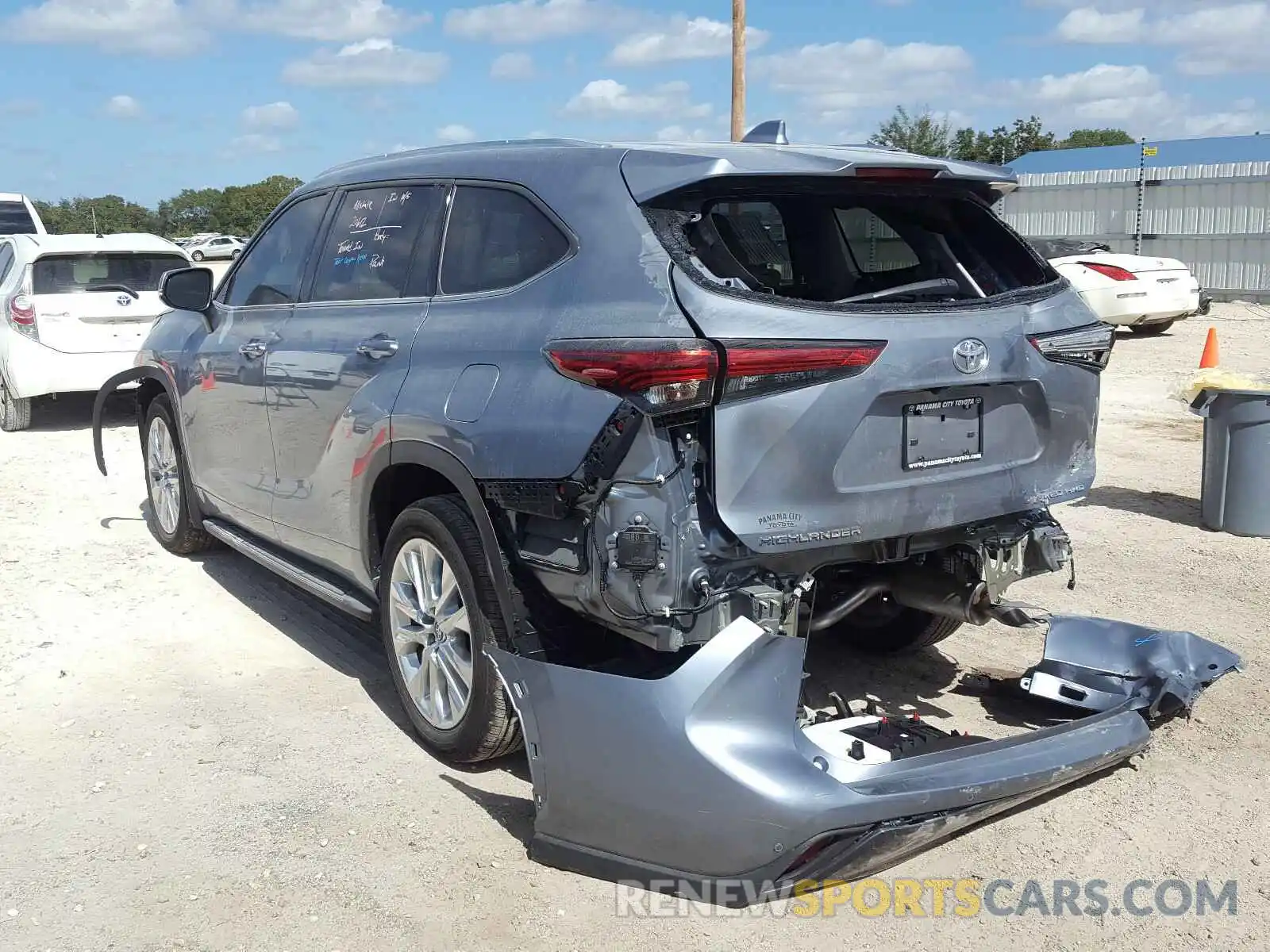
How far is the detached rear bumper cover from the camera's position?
305cm

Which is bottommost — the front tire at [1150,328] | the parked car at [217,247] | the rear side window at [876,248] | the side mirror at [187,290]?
the front tire at [1150,328]

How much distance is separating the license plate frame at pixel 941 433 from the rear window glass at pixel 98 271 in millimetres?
8841

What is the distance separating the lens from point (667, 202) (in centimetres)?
339

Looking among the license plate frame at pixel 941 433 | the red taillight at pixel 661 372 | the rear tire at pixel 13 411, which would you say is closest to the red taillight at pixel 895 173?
the license plate frame at pixel 941 433

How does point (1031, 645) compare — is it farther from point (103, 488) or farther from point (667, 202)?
point (103, 488)

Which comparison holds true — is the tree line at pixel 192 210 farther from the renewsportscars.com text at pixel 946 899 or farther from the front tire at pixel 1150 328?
the renewsportscars.com text at pixel 946 899

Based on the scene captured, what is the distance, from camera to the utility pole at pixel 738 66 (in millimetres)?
15977

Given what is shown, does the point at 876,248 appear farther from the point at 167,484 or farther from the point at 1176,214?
the point at 1176,214

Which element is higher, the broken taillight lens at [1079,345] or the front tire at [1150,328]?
the broken taillight lens at [1079,345]

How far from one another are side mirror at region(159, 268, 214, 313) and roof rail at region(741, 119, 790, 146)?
291 cm

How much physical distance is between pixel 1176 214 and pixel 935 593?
20.8 metres

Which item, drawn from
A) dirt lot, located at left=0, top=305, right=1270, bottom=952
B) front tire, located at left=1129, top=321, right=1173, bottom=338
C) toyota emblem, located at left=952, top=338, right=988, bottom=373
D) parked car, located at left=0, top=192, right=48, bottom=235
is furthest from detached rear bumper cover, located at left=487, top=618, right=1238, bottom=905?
parked car, located at left=0, top=192, right=48, bottom=235

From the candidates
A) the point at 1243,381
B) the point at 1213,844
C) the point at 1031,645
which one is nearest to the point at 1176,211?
the point at 1243,381

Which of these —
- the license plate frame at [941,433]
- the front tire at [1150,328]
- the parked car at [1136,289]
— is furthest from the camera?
the front tire at [1150,328]
